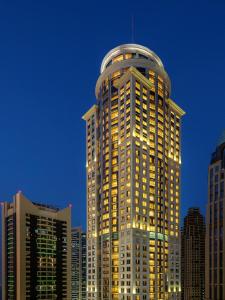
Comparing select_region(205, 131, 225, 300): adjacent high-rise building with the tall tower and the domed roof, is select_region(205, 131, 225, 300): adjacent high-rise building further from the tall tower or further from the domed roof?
the domed roof

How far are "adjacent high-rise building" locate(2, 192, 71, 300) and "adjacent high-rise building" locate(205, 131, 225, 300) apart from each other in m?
89.6

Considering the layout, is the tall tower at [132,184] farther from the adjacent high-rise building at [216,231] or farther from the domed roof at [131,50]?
the adjacent high-rise building at [216,231]

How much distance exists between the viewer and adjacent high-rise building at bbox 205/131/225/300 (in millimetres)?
119438

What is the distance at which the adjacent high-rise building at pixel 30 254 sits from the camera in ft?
574

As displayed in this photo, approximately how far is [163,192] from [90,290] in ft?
147

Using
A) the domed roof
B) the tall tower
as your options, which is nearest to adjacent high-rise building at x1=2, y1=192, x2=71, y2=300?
the tall tower

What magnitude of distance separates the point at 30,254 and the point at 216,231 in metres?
96.2

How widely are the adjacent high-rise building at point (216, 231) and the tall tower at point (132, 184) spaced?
1633 cm

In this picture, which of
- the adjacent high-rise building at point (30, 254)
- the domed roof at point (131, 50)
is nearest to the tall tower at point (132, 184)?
the domed roof at point (131, 50)

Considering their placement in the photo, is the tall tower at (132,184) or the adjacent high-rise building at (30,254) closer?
the tall tower at (132,184)

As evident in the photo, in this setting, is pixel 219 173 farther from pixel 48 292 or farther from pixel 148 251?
pixel 48 292

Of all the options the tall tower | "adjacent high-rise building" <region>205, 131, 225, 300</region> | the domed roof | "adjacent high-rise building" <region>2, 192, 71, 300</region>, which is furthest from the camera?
"adjacent high-rise building" <region>2, 192, 71, 300</region>

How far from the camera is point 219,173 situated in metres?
128

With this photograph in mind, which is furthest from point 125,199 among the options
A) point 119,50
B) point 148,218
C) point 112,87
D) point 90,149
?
point 119,50
